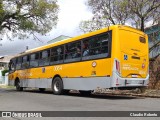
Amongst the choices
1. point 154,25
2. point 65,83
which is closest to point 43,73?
point 65,83

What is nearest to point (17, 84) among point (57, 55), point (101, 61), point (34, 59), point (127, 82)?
point (34, 59)

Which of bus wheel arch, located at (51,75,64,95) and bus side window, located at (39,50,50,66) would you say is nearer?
bus wheel arch, located at (51,75,64,95)

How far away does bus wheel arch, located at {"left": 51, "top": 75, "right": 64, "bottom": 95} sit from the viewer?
763 inches

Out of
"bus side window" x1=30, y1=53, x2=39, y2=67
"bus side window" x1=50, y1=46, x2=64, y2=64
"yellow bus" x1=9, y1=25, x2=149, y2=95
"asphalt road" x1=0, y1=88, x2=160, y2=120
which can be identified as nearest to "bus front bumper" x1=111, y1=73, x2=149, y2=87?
"yellow bus" x1=9, y1=25, x2=149, y2=95

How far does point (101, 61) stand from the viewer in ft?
52.2

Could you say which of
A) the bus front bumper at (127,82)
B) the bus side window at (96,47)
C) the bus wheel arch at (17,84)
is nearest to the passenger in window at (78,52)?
the bus side window at (96,47)

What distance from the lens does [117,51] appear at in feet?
50.3

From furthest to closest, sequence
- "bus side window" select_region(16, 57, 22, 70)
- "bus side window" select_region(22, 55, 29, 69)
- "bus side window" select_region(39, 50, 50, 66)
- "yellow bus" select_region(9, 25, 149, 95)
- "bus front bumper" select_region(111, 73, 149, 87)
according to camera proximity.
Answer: "bus side window" select_region(16, 57, 22, 70)
"bus side window" select_region(22, 55, 29, 69)
"bus side window" select_region(39, 50, 50, 66)
"yellow bus" select_region(9, 25, 149, 95)
"bus front bumper" select_region(111, 73, 149, 87)

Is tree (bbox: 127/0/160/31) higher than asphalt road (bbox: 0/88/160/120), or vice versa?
tree (bbox: 127/0/160/31)

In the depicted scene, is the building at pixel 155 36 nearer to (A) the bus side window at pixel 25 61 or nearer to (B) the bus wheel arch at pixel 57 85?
(B) the bus wheel arch at pixel 57 85

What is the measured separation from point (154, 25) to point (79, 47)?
10046 millimetres

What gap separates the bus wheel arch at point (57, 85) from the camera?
1938 cm

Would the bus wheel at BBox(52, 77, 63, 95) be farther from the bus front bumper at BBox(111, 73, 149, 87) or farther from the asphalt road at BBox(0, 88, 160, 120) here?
the bus front bumper at BBox(111, 73, 149, 87)

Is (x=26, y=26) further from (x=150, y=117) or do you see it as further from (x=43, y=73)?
(x=150, y=117)
